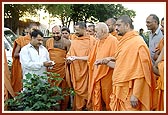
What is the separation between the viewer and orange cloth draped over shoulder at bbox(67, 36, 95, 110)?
5.87 meters

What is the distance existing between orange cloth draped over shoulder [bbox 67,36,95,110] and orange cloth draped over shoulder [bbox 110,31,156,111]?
1.28m

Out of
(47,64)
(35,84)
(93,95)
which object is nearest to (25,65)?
(47,64)

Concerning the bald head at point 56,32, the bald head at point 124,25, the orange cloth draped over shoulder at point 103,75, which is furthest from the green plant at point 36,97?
the bald head at point 56,32

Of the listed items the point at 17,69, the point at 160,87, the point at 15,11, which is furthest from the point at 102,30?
the point at 15,11

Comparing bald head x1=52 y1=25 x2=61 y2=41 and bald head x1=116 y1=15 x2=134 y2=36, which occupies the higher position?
bald head x1=116 y1=15 x2=134 y2=36

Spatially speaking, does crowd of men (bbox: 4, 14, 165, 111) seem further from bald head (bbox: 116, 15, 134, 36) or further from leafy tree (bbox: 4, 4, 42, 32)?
leafy tree (bbox: 4, 4, 42, 32)

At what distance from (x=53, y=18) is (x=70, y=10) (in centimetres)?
40

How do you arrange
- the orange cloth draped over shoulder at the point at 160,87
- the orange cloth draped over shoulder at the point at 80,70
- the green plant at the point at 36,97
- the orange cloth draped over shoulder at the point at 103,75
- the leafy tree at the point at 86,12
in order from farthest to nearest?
the leafy tree at the point at 86,12, the orange cloth draped over shoulder at the point at 80,70, the orange cloth draped over shoulder at the point at 103,75, the green plant at the point at 36,97, the orange cloth draped over shoulder at the point at 160,87

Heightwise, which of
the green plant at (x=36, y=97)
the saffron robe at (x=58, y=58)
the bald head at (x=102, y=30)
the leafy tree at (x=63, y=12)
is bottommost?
the green plant at (x=36, y=97)

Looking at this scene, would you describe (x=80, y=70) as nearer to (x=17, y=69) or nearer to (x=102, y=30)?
(x=102, y=30)

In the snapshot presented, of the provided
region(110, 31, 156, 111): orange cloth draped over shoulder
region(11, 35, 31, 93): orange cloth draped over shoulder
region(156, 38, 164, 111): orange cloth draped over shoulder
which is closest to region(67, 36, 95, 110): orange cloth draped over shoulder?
region(11, 35, 31, 93): orange cloth draped over shoulder

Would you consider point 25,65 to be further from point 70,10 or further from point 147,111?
point 70,10

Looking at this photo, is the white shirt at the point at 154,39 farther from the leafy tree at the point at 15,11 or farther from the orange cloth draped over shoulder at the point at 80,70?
the leafy tree at the point at 15,11

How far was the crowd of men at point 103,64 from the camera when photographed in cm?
440
